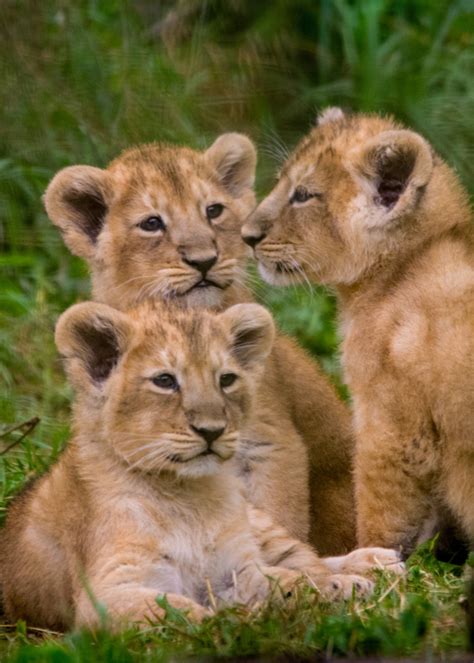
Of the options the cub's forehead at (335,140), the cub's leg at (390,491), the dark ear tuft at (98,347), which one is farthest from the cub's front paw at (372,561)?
the cub's forehead at (335,140)

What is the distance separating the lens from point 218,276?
7.28 m

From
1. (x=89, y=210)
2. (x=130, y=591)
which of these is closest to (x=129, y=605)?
(x=130, y=591)

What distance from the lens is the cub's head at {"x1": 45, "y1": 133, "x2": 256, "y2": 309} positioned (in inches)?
285

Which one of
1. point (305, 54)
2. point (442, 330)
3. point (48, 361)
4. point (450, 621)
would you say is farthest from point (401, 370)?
point (305, 54)

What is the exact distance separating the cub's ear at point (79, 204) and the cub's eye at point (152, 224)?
1.00 ft

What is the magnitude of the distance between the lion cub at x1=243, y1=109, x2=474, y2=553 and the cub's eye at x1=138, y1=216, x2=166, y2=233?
40 centimetres

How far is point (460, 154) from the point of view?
10461 mm

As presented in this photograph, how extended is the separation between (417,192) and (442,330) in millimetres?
723

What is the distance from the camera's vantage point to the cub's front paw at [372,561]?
6590mm

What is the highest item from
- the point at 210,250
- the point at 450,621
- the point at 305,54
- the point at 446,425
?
the point at 305,54

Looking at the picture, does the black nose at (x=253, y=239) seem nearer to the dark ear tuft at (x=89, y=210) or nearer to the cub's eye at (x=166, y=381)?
the dark ear tuft at (x=89, y=210)

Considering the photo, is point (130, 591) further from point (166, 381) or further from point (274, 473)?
point (274, 473)

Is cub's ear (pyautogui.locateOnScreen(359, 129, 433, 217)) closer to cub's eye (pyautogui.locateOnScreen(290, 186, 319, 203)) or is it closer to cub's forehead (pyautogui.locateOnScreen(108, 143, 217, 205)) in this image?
cub's eye (pyautogui.locateOnScreen(290, 186, 319, 203))

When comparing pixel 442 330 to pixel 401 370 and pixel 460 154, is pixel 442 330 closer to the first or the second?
pixel 401 370
